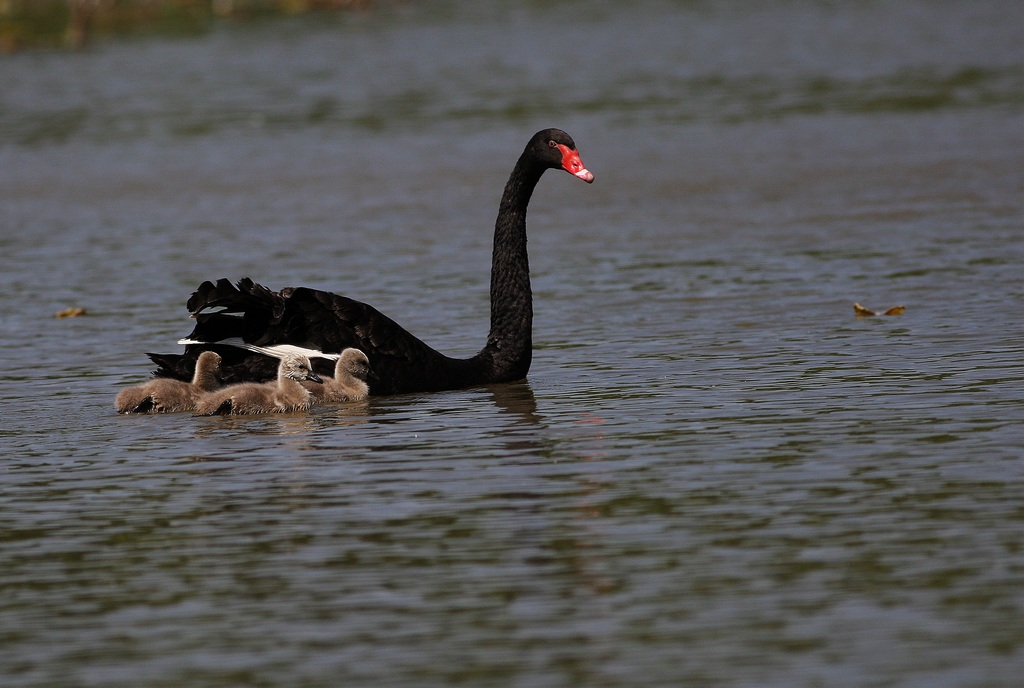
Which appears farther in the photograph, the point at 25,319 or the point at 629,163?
the point at 629,163

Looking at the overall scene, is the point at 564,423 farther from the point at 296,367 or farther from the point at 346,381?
the point at 296,367

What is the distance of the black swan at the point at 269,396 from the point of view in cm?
1019

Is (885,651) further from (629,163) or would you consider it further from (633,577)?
(629,163)

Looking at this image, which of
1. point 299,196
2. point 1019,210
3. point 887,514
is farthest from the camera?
point 299,196

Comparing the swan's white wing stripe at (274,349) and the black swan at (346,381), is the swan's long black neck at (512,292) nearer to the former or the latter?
the black swan at (346,381)

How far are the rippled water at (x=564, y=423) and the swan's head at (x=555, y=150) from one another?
4.32 ft

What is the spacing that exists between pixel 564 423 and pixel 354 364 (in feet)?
4.60

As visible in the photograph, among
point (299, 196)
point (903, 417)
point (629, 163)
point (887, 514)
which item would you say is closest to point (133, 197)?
point (299, 196)

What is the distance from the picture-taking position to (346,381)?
409 inches

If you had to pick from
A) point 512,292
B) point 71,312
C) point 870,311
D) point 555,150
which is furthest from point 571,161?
point 71,312

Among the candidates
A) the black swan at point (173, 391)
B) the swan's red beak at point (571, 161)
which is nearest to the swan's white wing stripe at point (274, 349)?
the black swan at point (173, 391)

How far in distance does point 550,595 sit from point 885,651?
4.13 feet

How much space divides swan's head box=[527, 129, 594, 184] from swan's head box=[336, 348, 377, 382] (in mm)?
1837

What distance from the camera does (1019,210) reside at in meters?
17.3
